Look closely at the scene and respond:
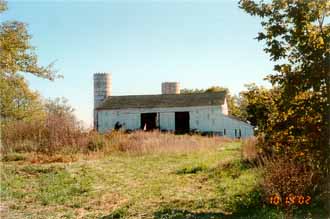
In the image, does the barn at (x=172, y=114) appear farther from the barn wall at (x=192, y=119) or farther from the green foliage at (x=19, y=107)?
the green foliage at (x=19, y=107)

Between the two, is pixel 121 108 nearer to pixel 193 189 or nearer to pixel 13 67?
pixel 13 67

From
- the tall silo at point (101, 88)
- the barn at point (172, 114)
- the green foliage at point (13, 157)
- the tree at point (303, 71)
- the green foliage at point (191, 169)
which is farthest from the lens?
the tall silo at point (101, 88)

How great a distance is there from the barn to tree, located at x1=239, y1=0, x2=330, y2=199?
97.9 feet

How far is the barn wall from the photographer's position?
36.9 metres

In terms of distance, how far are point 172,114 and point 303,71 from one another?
31813 mm

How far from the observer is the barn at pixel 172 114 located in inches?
1462

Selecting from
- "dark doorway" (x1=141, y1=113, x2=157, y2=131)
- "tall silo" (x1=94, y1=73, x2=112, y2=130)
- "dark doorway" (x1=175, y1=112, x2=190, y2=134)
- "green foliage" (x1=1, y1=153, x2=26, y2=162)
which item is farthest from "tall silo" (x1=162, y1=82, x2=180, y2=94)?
"green foliage" (x1=1, y1=153, x2=26, y2=162)

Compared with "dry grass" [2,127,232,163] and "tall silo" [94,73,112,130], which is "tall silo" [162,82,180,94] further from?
"dry grass" [2,127,232,163]

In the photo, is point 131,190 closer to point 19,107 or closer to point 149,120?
point 149,120

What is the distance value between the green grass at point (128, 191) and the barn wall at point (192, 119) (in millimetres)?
24248

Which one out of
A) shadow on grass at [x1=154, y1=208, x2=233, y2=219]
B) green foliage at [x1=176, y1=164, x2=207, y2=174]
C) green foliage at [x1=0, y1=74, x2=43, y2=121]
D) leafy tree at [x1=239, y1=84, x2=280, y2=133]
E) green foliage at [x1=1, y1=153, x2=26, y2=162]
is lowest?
shadow on grass at [x1=154, y1=208, x2=233, y2=219]

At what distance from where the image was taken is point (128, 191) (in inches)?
353

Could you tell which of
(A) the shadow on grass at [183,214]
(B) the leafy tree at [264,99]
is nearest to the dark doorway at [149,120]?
(B) the leafy tree at [264,99]

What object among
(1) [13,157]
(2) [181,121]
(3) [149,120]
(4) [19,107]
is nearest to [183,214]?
(1) [13,157]
